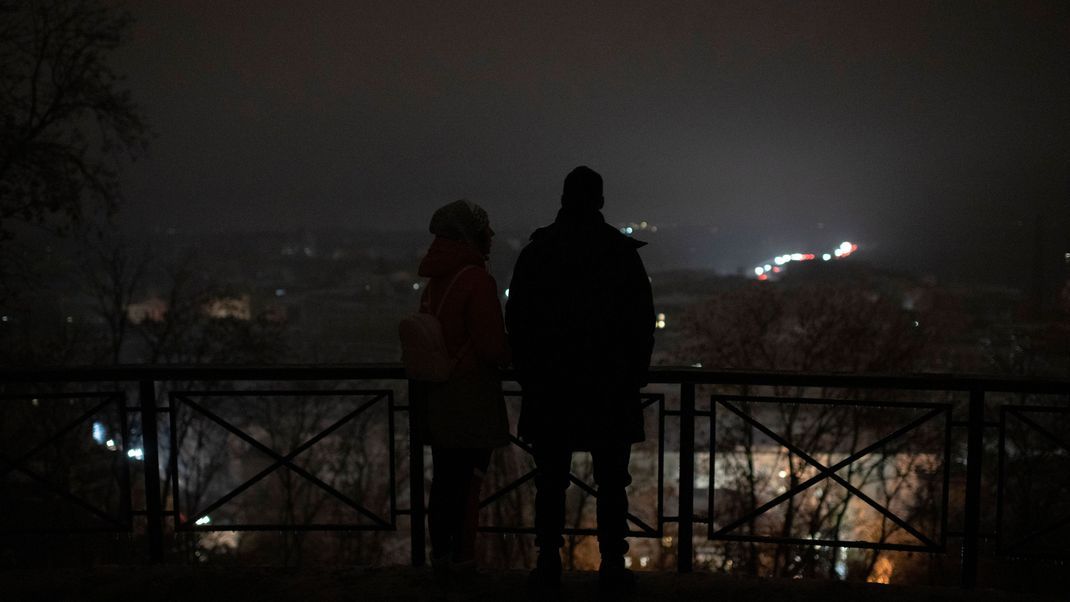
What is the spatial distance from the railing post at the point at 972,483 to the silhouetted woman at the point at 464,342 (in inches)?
95.3

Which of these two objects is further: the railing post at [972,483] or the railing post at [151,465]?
→ the railing post at [151,465]

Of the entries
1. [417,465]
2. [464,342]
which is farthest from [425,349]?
[417,465]

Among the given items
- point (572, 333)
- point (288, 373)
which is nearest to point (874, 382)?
point (572, 333)

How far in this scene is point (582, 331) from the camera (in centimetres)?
274

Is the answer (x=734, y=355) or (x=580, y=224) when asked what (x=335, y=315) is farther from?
(x=580, y=224)

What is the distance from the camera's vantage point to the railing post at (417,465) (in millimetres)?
3105

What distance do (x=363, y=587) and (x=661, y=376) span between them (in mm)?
1875

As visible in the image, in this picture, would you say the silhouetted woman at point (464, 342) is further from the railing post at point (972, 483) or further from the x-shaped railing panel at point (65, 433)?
the railing post at point (972, 483)

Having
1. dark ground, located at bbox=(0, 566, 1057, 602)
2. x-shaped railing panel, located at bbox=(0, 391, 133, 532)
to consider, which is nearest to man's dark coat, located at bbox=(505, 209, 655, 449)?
dark ground, located at bbox=(0, 566, 1057, 602)

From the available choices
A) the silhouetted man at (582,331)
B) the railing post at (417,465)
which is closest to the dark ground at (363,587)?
the railing post at (417,465)

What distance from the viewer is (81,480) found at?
1220cm

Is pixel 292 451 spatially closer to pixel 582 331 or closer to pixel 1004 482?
pixel 582 331

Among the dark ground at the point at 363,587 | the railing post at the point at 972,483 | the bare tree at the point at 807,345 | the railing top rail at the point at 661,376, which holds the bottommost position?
the bare tree at the point at 807,345

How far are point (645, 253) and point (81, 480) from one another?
77.1 ft
